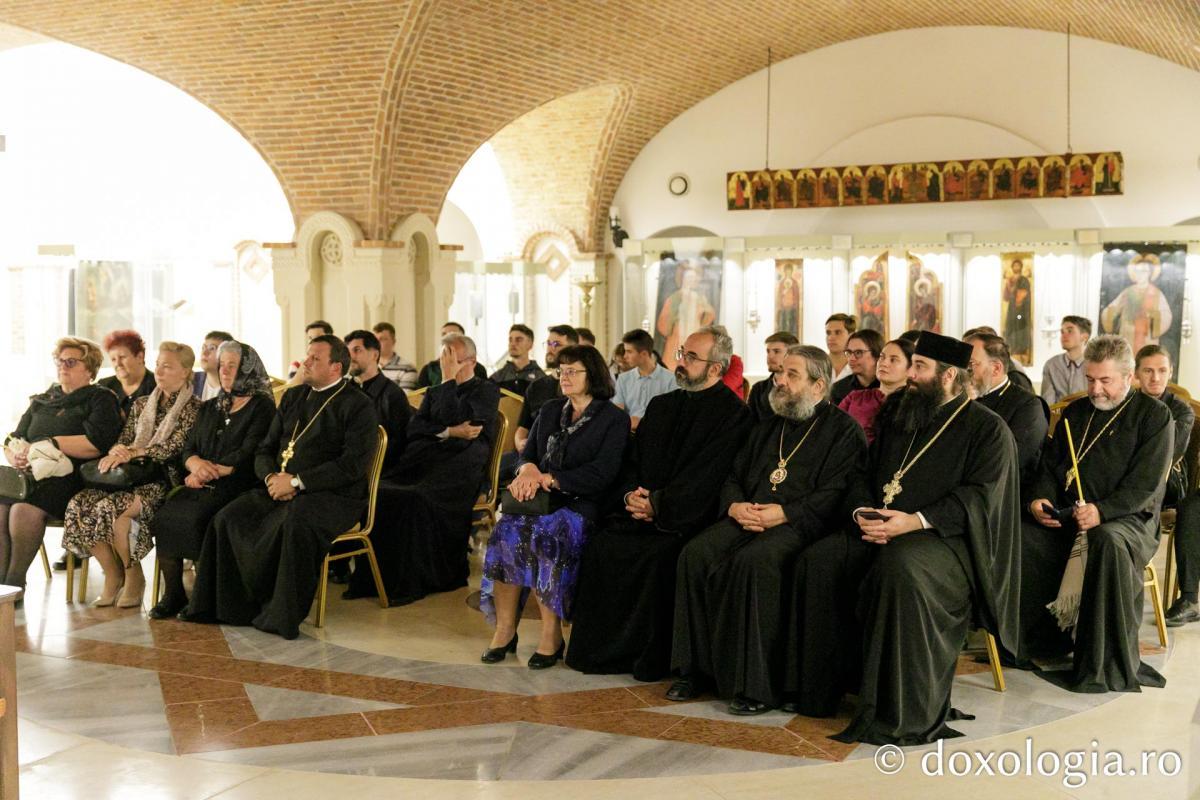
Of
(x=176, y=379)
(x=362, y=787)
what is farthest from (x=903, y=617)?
(x=176, y=379)

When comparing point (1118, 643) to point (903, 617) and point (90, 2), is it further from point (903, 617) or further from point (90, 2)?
point (90, 2)

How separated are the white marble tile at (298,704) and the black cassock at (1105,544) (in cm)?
303

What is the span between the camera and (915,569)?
5.07 m

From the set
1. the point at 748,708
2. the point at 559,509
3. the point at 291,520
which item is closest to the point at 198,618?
the point at 291,520

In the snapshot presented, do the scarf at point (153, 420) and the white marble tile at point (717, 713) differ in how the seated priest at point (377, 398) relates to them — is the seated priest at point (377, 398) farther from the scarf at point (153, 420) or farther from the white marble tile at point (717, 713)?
the white marble tile at point (717, 713)

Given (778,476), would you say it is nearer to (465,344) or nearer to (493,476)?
(493,476)

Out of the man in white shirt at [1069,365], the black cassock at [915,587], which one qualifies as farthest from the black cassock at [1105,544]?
the man in white shirt at [1069,365]

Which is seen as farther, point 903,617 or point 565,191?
point 565,191

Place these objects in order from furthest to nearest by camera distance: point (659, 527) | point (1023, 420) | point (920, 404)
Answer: point (1023, 420)
point (659, 527)
point (920, 404)

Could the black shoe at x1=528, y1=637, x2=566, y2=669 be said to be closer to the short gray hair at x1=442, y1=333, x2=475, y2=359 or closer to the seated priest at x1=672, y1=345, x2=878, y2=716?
the seated priest at x1=672, y1=345, x2=878, y2=716

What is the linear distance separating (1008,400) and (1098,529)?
38.3 inches

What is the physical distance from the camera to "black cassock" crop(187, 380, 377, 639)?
6637mm

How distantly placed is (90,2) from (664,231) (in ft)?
25.9

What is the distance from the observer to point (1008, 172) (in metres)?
14.1
